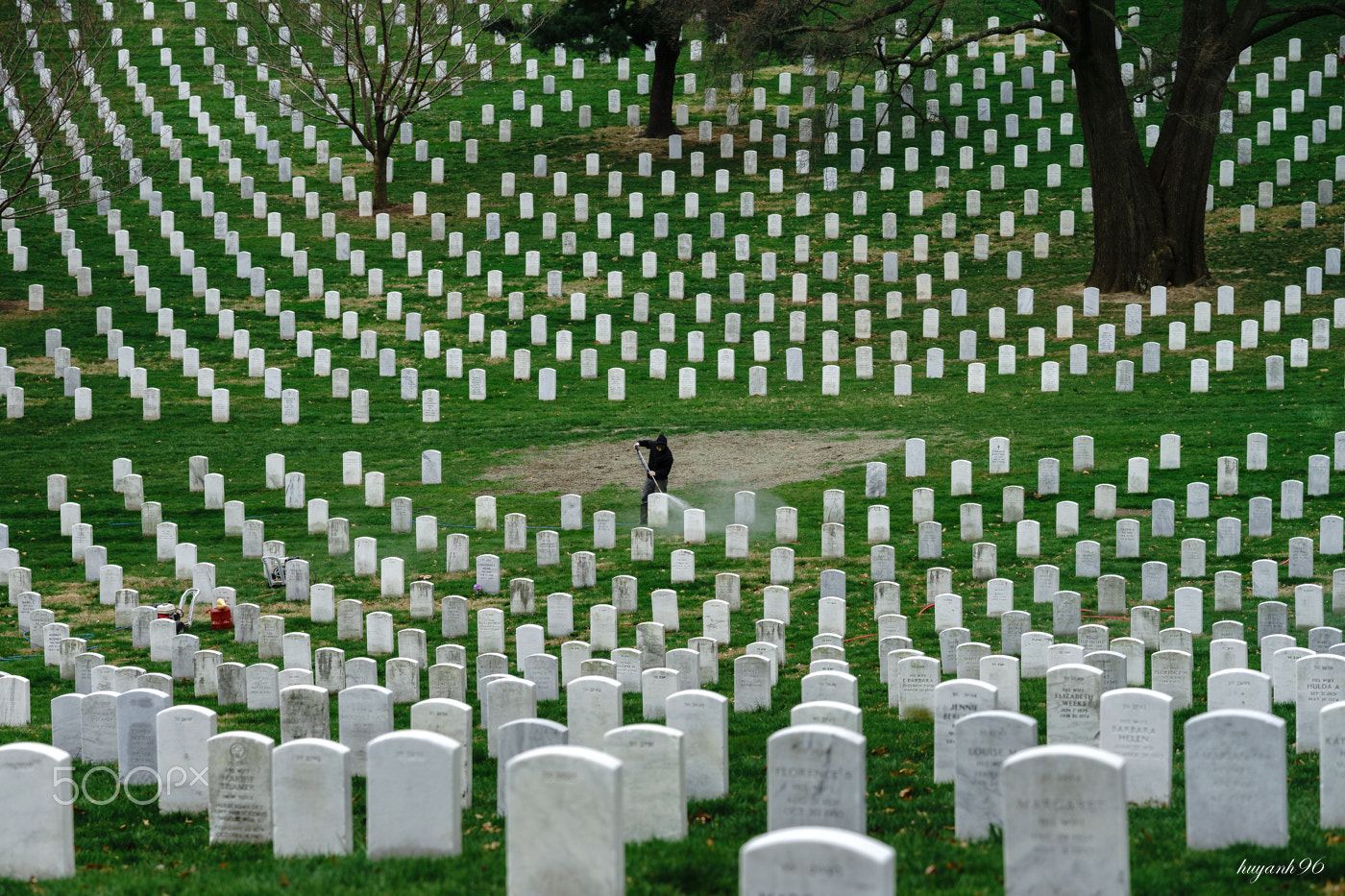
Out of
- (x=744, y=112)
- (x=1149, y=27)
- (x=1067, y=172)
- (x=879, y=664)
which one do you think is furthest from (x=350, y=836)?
(x=1149, y=27)

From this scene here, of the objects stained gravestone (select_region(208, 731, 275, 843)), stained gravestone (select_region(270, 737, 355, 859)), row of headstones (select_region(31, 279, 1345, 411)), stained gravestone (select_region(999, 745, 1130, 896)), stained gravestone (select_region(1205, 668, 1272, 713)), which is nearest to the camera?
stained gravestone (select_region(999, 745, 1130, 896))

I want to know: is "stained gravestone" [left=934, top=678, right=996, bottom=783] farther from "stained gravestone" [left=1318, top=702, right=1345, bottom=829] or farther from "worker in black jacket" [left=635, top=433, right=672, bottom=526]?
"worker in black jacket" [left=635, top=433, right=672, bottom=526]

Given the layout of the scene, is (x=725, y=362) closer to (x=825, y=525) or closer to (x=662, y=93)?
(x=825, y=525)

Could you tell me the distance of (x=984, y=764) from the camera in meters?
7.24

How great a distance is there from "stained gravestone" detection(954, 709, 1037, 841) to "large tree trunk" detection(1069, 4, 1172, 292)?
19.5 metres

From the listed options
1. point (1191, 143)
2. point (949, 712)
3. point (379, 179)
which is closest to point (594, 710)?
point (949, 712)

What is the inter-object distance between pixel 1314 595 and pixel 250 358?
16673 millimetres

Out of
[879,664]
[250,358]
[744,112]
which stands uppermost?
[744,112]

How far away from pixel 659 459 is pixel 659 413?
4482 millimetres

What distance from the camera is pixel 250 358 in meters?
23.6

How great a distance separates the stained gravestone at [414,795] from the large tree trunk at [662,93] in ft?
92.3

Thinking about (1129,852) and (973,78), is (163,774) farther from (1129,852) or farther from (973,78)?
(973,78)

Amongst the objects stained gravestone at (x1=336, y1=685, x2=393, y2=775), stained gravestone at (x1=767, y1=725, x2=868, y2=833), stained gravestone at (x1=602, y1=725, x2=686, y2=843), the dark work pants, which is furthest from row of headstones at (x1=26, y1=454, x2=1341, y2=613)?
stained gravestone at (x1=767, y1=725, x2=868, y2=833)

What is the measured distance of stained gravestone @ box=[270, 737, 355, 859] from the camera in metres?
7.30
